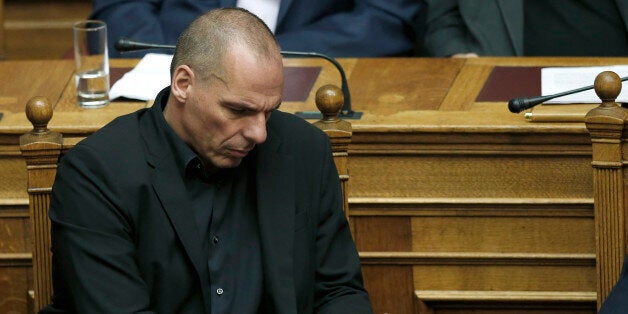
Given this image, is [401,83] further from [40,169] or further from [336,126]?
[40,169]

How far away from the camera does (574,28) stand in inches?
152

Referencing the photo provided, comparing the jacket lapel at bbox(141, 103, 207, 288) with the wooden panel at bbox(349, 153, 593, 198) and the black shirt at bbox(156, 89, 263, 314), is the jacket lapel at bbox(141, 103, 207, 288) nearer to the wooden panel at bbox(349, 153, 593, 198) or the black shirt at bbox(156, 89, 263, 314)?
the black shirt at bbox(156, 89, 263, 314)

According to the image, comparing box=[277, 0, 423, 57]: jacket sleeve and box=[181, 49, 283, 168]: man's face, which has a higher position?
box=[277, 0, 423, 57]: jacket sleeve

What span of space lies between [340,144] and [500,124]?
431 mm

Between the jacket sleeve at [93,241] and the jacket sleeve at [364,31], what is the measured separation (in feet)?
5.65

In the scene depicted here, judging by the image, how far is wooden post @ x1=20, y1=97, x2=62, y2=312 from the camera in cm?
238

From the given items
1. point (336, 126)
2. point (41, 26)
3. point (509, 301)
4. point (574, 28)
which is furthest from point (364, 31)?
point (41, 26)

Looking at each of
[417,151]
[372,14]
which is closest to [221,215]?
[417,151]

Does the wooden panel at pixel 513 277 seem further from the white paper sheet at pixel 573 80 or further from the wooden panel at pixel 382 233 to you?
the white paper sheet at pixel 573 80

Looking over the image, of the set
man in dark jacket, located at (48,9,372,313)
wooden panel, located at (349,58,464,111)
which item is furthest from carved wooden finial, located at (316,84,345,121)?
wooden panel, located at (349,58,464,111)

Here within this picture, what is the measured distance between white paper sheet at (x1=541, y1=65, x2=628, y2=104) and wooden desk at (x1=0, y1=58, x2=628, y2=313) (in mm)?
122

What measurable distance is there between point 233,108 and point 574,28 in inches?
78.0

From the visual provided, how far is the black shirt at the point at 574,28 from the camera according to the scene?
3812 millimetres

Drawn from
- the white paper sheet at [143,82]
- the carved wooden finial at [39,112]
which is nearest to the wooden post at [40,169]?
the carved wooden finial at [39,112]
